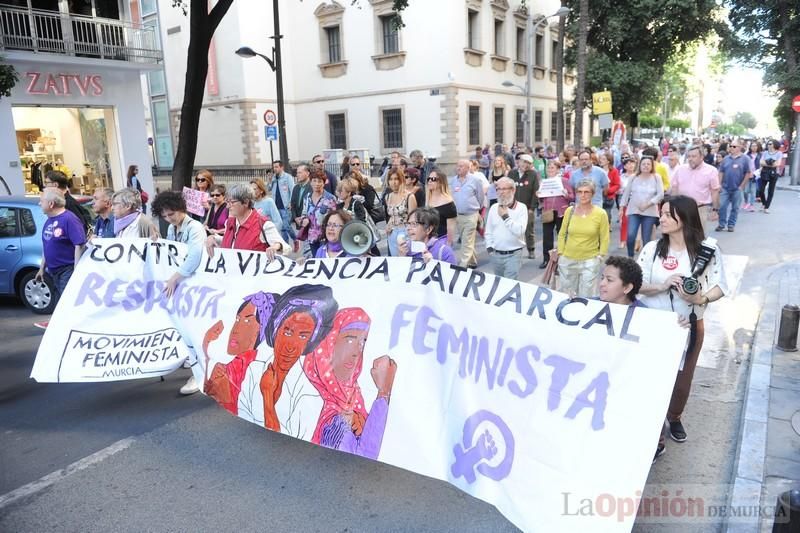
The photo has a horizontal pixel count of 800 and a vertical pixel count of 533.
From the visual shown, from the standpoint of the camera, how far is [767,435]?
12.9ft

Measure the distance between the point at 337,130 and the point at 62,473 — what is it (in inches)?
1068

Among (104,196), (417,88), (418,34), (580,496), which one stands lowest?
(580,496)

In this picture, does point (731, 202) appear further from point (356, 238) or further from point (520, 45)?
point (520, 45)

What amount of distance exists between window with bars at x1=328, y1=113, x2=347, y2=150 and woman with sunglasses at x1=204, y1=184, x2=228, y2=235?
22595 millimetres

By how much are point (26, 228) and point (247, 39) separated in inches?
911

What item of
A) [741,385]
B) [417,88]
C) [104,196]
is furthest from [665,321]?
[417,88]

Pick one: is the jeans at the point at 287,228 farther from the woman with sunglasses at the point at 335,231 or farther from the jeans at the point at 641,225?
the jeans at the point at 641,225

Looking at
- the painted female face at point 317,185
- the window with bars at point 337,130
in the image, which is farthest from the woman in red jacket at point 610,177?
the window with bars at point 337,130

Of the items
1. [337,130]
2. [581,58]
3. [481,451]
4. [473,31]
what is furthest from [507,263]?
[337,130]

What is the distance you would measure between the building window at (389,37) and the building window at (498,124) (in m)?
5.97

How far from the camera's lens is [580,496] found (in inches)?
108

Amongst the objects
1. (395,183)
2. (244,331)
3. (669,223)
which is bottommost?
(244,331)

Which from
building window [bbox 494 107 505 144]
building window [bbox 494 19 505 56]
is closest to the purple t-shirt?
building window [bbox 494 107 505 144]

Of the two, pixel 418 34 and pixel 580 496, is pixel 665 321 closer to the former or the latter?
pixel 580 496
